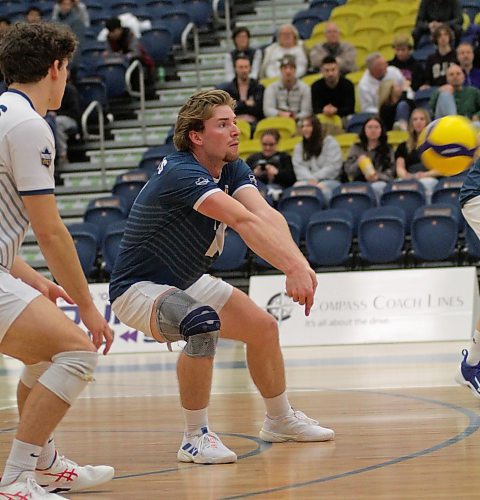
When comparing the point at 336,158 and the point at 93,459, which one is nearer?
the point at 93,459

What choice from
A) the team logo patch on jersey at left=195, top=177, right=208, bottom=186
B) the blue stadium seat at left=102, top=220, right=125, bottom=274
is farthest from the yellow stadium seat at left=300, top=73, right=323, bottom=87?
the team logo patch on jersey at left=195, top=177, right=208, bottom=186

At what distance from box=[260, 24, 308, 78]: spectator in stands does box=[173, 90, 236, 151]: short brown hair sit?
408 inches

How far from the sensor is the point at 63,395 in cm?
393

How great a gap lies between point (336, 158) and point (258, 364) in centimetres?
828

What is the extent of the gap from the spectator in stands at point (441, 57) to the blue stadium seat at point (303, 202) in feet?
8.71

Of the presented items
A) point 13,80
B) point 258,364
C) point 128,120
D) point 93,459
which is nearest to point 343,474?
point 258,364

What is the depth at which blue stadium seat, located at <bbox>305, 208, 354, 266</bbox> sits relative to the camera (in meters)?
12.3

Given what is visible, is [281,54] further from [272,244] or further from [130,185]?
[272,244]

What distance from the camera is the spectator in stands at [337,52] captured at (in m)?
15.4

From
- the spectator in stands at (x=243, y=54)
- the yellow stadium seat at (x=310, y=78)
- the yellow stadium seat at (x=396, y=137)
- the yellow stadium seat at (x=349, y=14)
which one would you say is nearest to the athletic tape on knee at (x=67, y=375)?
the yellow stadium seat at (x=396, y=137)

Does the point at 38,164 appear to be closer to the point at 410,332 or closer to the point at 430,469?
the point at 430,469

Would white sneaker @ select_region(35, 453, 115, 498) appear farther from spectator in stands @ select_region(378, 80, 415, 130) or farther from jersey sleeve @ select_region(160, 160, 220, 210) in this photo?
spectator in stands @ select_region(378, 80, 415, 130)

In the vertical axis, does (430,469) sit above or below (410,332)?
above

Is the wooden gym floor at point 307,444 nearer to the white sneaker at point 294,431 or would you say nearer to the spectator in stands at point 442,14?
the white sneaker at point 294,431
